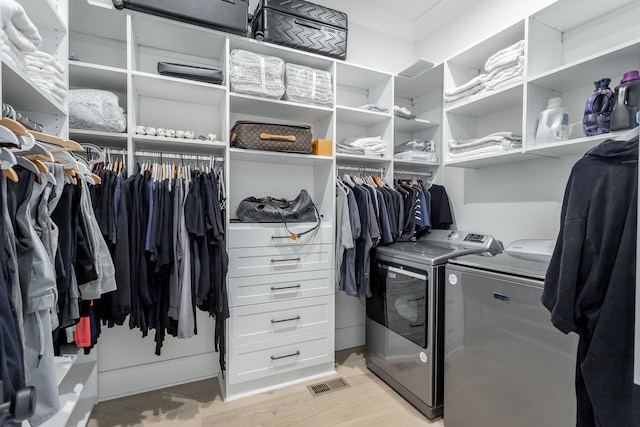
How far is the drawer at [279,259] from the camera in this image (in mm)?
1943

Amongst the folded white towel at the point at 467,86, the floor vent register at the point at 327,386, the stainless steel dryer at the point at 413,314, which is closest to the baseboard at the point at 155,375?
the floor vent register at the point at 327,386

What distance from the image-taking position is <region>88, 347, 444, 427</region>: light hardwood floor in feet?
5.77

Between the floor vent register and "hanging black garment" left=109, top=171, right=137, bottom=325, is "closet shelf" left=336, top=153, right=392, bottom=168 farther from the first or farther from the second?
the floor vent register

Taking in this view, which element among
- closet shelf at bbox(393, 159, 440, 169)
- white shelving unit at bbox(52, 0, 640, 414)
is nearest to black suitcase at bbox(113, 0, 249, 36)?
white shelving unit at bbox(52, 0, 640, 414)

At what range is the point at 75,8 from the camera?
5.44 ft

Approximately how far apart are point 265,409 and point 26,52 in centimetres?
210

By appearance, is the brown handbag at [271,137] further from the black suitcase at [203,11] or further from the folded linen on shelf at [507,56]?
the folded linen on shelf at [507,56]

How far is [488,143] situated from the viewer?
1990 millimetres

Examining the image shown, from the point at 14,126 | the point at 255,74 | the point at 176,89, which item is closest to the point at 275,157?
the point at 255,74

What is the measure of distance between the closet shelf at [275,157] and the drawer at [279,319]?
3.36 ft

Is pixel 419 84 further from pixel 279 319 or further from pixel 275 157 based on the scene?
pixel 279 319

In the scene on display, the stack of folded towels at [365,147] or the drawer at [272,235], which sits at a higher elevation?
the stack of folded towels at [365,147]

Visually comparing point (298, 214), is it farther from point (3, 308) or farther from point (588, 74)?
point (588, 74)

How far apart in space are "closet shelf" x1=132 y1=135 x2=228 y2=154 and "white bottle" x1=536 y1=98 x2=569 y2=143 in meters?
1.89
